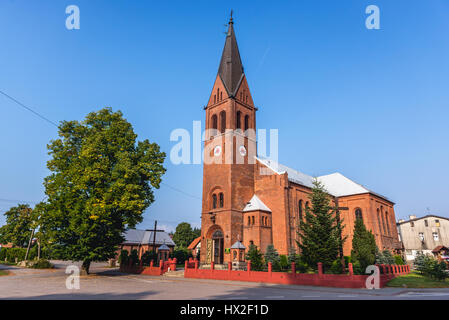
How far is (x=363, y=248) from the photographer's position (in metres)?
21.5

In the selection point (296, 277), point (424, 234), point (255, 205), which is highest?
point (255, 205)

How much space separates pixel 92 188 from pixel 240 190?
1469cm

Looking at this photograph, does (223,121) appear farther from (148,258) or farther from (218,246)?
(148,258)

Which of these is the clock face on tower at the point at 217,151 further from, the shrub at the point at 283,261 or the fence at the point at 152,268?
the shrub at the point at 283,261

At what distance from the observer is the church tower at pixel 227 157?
96.5 ft

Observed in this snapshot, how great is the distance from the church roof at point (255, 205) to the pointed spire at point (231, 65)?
1235cm

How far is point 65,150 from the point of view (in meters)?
23.9

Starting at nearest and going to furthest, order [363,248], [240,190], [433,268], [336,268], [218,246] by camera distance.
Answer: [336,268] < [433,268] < [363,248] < [218,246] < [240,190]

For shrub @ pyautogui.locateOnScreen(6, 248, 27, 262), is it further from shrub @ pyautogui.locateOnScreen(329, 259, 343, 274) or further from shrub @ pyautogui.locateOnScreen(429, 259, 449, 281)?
shrub @ pyautogui.locateOnScreen(429, 259, 449, 281)

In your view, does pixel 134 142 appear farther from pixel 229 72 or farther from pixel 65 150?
pixel 229 72

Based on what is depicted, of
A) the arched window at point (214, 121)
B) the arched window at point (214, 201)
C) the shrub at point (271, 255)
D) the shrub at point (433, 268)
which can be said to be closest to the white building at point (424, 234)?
the shrub at point (433, 268)

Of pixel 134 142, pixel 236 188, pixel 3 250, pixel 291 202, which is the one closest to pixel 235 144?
pixel 236 188

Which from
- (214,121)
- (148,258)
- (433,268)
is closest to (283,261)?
(433,268)
